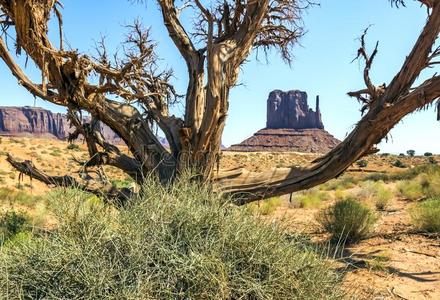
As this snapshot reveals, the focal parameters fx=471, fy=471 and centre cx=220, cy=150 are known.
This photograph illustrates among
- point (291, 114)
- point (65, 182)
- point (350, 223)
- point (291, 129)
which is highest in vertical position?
point (291, 114)

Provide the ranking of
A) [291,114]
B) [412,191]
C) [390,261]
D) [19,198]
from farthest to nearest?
[291,114], [19,198], [412,191], [390,261]

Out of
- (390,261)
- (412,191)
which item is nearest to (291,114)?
(412,191)

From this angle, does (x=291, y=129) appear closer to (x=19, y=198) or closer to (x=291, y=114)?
(x=291, y=114)

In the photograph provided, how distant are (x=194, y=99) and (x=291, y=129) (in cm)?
13880

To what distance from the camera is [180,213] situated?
3793mm

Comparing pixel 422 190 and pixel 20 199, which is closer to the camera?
pixel 422 190

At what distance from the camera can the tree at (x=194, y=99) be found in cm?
667

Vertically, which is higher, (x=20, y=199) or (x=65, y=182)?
(x=65, y=182)

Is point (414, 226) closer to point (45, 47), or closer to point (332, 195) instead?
point (45, 47)

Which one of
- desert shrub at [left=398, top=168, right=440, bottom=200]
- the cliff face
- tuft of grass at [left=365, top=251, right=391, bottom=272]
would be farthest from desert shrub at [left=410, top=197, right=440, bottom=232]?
the cliff face

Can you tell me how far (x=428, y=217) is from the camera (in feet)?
29.7

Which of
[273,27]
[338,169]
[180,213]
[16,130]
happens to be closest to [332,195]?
[273,27]

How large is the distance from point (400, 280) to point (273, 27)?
19.3 feet

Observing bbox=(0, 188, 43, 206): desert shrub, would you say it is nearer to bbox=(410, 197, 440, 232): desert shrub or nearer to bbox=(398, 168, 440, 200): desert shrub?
bbox=(410, 197, 440, 232): desert shrub
